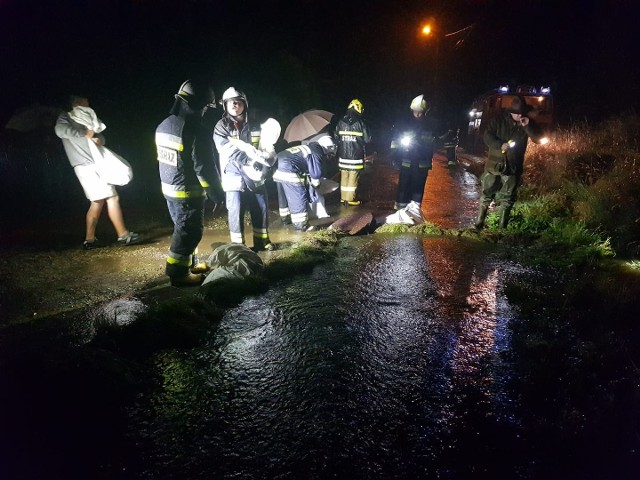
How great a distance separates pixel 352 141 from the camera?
7852 millimetres

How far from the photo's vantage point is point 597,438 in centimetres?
226

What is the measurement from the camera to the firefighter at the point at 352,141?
778cm

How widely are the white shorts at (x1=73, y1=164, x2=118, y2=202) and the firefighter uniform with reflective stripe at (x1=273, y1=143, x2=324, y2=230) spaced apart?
244 cm

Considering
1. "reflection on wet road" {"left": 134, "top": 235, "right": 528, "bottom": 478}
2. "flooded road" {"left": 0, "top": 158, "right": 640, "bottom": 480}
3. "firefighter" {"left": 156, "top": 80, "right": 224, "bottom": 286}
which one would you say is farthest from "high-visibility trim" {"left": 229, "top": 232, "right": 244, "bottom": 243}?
"flooded road" {"left": 0, "top": 158, "right": 640, "bottom": 480}

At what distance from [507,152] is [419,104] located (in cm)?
190

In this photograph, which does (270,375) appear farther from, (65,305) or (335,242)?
(335,242)

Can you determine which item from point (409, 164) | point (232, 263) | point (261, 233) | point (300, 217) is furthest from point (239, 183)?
point (409, 164)

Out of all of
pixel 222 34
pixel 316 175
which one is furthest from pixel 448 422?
pixel 222 34

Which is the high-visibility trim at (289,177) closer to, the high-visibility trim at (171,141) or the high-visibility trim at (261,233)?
the high-visibility trim at (261,233)

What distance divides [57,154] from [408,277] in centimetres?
785

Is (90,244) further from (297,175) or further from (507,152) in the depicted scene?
(507,152)

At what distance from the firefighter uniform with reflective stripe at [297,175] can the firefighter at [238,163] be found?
0.96 meters

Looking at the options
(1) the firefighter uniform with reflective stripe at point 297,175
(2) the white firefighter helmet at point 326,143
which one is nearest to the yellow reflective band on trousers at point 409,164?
(2) the white firefighter helmet at point 326,143

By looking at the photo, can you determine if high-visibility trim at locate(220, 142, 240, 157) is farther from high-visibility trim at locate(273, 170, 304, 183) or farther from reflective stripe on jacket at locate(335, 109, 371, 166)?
reflective stripe on jacket at locate(335, 109, 371, 166)
